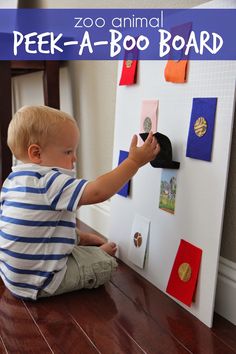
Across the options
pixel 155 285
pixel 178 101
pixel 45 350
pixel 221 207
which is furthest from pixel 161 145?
pixel 45 350

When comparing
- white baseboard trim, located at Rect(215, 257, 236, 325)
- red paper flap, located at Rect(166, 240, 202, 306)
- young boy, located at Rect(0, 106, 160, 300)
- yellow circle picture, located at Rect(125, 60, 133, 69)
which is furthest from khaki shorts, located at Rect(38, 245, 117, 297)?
yellow circle picture, located at Rect(125, 60, 133, 69)

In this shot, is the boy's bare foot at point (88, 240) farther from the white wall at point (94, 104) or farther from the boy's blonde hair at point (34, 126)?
the boy's blonde hair at point (34, 126)

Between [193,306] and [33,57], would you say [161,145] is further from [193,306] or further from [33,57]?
[33,57]

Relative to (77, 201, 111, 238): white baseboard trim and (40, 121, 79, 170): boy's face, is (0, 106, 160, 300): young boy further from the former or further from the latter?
(77, 201, 111, 238): white baseboard trim

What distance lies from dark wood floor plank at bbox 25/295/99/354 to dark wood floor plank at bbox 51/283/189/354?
0.02 metres

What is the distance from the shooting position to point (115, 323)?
80cm

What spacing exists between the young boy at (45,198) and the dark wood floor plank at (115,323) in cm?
5

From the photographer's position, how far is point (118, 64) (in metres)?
1.19

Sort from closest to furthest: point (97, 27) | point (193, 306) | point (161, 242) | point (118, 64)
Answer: point (193, 306), point (161, 242), point (118, 64), point (97, 27)

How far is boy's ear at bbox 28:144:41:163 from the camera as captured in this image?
91 cm

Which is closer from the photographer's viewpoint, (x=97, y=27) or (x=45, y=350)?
(x=45, y=350)

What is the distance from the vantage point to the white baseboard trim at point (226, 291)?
809 mm

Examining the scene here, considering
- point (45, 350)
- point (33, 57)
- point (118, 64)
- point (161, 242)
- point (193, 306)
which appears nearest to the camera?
point (45, 350)

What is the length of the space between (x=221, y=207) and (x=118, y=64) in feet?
2.02
